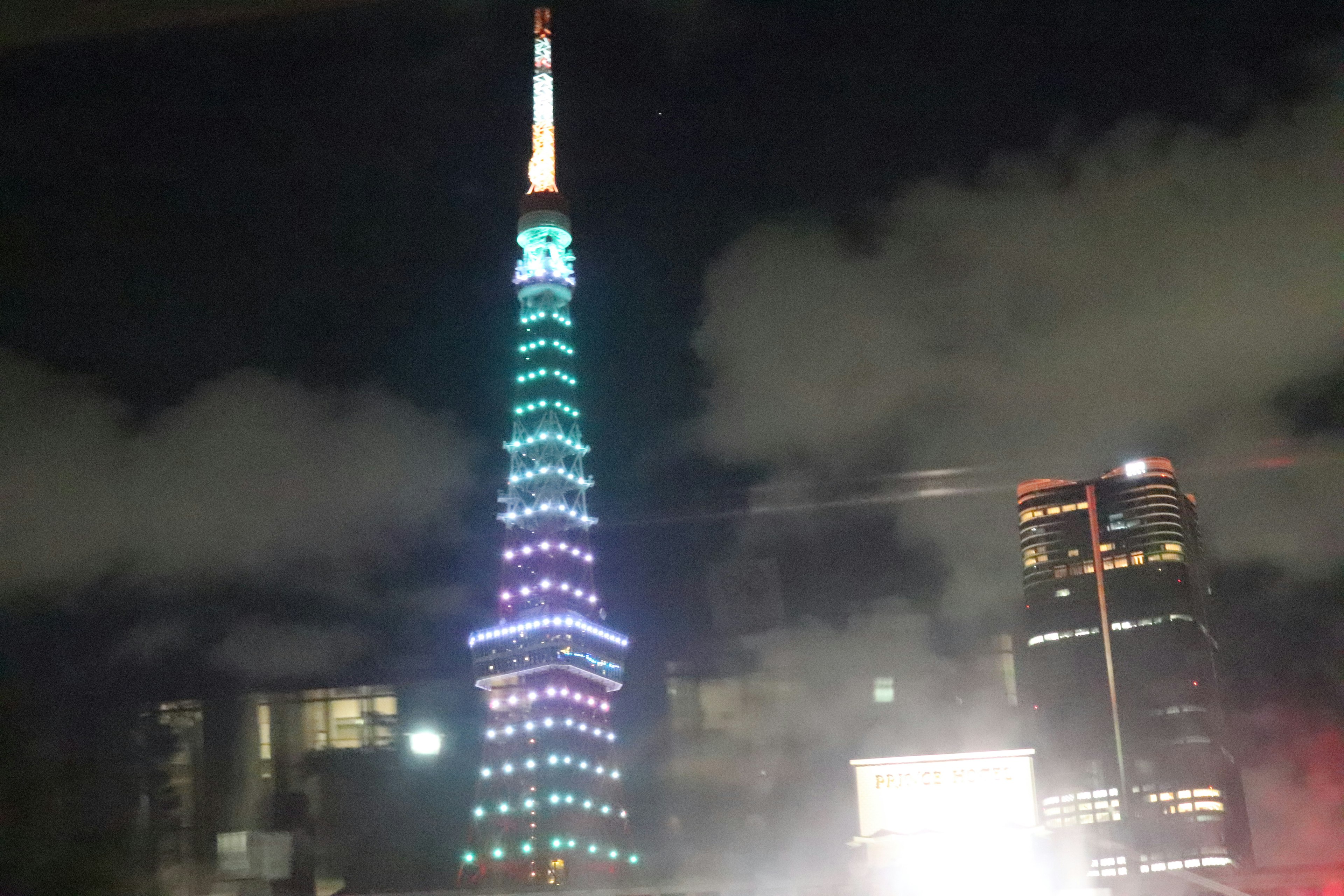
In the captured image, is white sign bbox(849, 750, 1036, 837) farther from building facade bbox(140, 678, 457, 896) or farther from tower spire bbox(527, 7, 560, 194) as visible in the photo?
tower spire bbox(527, 7, 560, 194)

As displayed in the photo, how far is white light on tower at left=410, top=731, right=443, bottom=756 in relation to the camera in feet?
94.1

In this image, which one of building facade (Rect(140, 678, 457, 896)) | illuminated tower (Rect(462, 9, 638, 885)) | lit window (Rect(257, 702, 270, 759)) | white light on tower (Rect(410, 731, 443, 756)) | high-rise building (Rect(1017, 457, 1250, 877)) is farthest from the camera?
illuminated tower (Rect(462, 9, 638, 885))

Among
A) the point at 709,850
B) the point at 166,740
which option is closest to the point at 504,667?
the point at 709,850

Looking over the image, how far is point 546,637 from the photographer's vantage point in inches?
1620

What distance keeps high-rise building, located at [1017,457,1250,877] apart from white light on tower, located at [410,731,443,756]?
44.2ft

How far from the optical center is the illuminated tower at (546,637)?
37.8 metres

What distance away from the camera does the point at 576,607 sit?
1677 inches

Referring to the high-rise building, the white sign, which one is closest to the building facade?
the white sign

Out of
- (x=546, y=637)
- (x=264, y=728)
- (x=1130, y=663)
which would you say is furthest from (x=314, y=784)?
(x=546, y=637)

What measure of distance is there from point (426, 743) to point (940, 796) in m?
24.3

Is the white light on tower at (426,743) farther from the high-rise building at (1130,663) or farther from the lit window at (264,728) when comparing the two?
the high-rise building at (1130,663)

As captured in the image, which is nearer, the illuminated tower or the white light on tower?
the white light on tower

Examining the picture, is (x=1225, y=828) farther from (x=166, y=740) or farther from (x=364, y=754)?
(x=166, y=740)

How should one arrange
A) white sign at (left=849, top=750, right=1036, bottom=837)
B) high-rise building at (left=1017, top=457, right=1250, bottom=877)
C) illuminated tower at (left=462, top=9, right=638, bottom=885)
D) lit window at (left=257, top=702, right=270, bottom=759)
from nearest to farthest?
white sign at (left=849, top=750, right=1036, bottom=837)
lit window at (left=257, top=702, right=270, bottom=759)
high-rise building at (left=1017, top=457, right=1250, bottom=877)
illuminated tower at (left=462, top=9, right=638, bottom=885)
